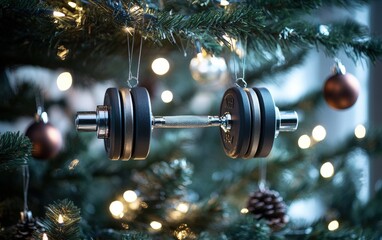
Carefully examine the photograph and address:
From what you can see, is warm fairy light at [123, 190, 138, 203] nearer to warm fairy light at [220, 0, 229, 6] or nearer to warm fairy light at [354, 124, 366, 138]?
warm fairy light at [220, 0, 229, 6]

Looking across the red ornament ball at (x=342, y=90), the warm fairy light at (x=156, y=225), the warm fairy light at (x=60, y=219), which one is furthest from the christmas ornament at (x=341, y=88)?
the warm fairy light at (x=60, y=219)

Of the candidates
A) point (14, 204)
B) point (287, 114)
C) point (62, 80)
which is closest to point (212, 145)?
point (62, 80)

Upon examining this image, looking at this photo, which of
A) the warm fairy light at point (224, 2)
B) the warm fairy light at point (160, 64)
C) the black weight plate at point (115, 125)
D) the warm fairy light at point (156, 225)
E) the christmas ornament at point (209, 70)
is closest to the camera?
the black weight plate at point (115, 125)

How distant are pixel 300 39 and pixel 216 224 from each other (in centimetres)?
32

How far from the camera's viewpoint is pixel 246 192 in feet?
3.57

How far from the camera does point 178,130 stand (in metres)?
1.13

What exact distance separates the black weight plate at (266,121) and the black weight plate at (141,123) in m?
0.12

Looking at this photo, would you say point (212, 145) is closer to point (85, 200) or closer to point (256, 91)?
point (85, 200)

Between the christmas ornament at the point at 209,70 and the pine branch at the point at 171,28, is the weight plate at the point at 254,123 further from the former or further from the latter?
the christmas ornament at the point at 209,70

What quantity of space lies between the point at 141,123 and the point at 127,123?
0.05 feet

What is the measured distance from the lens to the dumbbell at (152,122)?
52 cm

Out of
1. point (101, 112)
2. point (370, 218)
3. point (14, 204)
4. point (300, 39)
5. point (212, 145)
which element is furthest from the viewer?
point (212, 145)

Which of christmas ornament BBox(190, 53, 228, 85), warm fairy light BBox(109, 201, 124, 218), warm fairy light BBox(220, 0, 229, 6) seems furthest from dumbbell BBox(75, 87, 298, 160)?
christmas ornament BBox(190, 53, 228, 85)

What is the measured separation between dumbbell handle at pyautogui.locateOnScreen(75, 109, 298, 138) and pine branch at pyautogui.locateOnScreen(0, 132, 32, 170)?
0.07 m
